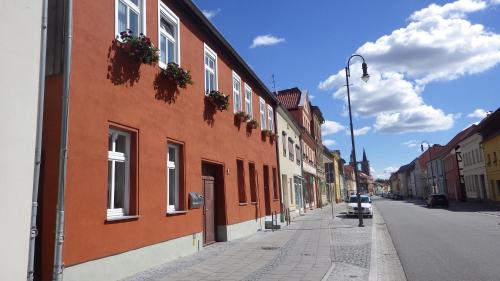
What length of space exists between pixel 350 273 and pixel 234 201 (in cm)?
749

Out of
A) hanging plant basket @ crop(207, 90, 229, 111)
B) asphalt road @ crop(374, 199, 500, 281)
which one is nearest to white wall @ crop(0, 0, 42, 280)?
asphalt road @ crop(374, 199, 500, 281)

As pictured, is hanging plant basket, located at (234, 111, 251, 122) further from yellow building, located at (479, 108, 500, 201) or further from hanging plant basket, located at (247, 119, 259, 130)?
yellow building, located at (479, 108, 500, 201)

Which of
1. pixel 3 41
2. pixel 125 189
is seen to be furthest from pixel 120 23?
pixel 3 41

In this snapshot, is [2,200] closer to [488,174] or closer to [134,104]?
[134,104]

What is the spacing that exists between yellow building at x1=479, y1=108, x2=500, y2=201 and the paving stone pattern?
1296 inches

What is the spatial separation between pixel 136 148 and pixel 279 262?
429 centimetres

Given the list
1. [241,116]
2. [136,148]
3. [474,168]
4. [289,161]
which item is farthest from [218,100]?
[474,168]

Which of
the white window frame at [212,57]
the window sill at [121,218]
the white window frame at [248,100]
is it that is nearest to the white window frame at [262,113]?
the white window frame at [248,100]

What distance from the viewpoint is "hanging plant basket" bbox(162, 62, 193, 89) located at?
1071cm

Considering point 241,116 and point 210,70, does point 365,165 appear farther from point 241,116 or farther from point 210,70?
point 210,70

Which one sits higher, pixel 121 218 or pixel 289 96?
pixel 289 96

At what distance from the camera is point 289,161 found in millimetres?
29062

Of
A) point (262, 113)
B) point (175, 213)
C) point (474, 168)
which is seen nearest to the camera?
point (175, 213)

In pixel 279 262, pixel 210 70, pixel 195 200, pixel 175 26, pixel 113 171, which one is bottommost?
pixel 279 262
